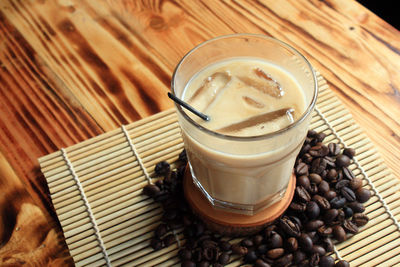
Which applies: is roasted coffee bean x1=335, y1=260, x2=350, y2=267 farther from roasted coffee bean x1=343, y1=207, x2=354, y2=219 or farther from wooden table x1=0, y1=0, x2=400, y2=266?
wooden table x1=0, y1=0, x2=400, y2=266

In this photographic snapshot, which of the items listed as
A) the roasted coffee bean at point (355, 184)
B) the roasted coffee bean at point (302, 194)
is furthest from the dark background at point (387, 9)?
the roasted coffee bean at point (302, 194)

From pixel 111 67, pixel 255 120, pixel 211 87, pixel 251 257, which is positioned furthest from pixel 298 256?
pixel 111 67

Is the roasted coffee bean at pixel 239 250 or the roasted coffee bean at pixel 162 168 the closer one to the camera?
the roasted coffee bean at pixel 239 250

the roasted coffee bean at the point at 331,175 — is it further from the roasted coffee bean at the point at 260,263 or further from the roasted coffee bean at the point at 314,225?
the roasted coffee bean at the point at 260,263

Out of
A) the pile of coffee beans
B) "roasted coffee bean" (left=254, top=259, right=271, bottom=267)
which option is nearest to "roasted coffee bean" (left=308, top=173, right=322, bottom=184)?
the pile of coffee beans

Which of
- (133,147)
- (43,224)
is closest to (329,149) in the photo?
(133,147)

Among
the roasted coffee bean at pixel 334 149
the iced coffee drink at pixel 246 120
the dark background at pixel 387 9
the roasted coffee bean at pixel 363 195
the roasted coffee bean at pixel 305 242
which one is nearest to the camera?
the iced coffee drink at pixel 246 120

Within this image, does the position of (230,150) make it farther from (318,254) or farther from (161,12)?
(161,12)

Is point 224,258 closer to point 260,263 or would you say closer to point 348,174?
point 260,263
